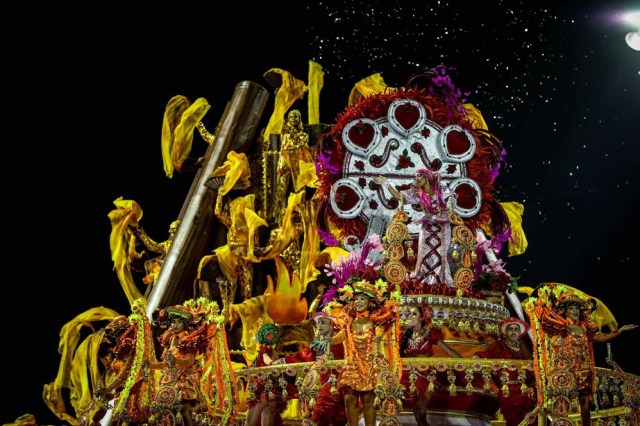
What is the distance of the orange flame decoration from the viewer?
10344 mm

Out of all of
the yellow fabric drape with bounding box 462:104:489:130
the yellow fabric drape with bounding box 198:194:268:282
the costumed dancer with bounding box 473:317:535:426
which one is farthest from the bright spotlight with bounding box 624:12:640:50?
the yellow fabric drape with bounding box 198:194:268:282

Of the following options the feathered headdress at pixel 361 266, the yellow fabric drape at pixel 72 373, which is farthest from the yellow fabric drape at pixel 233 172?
the feathered headdress at pixel 361 266

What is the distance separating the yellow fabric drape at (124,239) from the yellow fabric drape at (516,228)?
3.77m

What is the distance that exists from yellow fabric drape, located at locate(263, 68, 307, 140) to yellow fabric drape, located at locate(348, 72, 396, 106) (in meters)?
0.60

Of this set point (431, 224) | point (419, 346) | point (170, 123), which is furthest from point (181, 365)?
point (170, 123)

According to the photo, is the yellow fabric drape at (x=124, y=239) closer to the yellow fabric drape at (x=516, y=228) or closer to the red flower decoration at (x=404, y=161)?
the red flower decoration at (x=404, y=161)

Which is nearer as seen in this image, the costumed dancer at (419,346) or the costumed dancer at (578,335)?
the costumed dancer at (578,335)

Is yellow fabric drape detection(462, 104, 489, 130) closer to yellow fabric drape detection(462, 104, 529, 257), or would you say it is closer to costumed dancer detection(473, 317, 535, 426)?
yellow fabric drape detection(462, 104, 529, 257)

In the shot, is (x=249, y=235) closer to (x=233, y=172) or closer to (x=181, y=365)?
(x=233, y=172)

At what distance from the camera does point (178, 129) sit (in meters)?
11.6

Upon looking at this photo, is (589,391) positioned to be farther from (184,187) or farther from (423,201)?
(184,187)

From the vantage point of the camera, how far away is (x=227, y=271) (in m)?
10.7

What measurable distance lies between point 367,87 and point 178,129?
210 cm

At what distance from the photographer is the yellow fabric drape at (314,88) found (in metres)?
11.6
